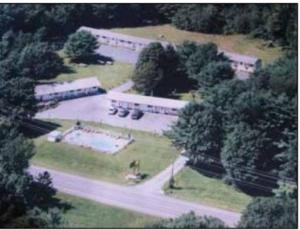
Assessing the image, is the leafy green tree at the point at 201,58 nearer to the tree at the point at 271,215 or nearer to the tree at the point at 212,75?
the tree at the point at 212,75

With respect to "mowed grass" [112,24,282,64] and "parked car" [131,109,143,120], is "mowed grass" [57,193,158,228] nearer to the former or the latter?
"parked car" [131,109,143,120]

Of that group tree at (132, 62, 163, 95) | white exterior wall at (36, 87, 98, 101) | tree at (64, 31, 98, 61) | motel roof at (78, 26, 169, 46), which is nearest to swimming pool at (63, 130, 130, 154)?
white exterior wall at (36, 87, 98, 101)

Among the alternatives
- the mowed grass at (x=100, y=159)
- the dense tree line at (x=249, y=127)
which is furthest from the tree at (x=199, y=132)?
the mowed grass at (x=100, y=159)

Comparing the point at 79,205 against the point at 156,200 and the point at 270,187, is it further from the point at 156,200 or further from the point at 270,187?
the point at 270,187

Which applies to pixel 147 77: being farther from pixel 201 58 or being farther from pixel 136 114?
pixel 201 58

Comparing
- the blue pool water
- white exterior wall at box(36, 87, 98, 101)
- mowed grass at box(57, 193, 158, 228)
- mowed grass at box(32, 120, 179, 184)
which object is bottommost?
mowed grass at box(57, 193, 158, 228)
